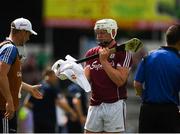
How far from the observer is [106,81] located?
9.93m

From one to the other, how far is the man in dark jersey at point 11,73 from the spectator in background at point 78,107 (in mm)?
5639

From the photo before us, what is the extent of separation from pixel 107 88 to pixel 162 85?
0.85 meters

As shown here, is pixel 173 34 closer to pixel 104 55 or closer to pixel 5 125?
pixel 104 55

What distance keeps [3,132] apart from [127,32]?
30.5 metres

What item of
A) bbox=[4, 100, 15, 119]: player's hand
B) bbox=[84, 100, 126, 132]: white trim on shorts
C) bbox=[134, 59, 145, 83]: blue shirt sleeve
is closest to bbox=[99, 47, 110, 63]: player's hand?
bbox=[134, 59, 145, 83]: blue shirt sleeve

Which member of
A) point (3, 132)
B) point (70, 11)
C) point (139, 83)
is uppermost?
point (70, 11)

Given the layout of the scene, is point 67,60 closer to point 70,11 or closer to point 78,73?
point 78,73

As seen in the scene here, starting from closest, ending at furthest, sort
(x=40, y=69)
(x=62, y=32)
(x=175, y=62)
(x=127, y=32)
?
(x=175, y=62), (x=40, y=69), (x=62, y=32), (x=127, y=32)

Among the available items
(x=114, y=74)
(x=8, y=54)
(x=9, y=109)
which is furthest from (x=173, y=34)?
(x=9, y=109)

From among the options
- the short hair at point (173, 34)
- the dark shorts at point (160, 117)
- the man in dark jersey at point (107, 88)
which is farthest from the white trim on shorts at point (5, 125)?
the short hair at point (173, 34)

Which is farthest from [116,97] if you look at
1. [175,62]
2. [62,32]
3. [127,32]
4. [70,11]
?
[127,32]

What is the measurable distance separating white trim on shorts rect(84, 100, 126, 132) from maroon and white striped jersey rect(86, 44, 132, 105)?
3.2 inches

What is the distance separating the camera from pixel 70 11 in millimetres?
31141

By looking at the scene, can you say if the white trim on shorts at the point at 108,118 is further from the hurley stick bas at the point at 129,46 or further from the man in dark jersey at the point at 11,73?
the man in dark jersey at the point at 11,73
